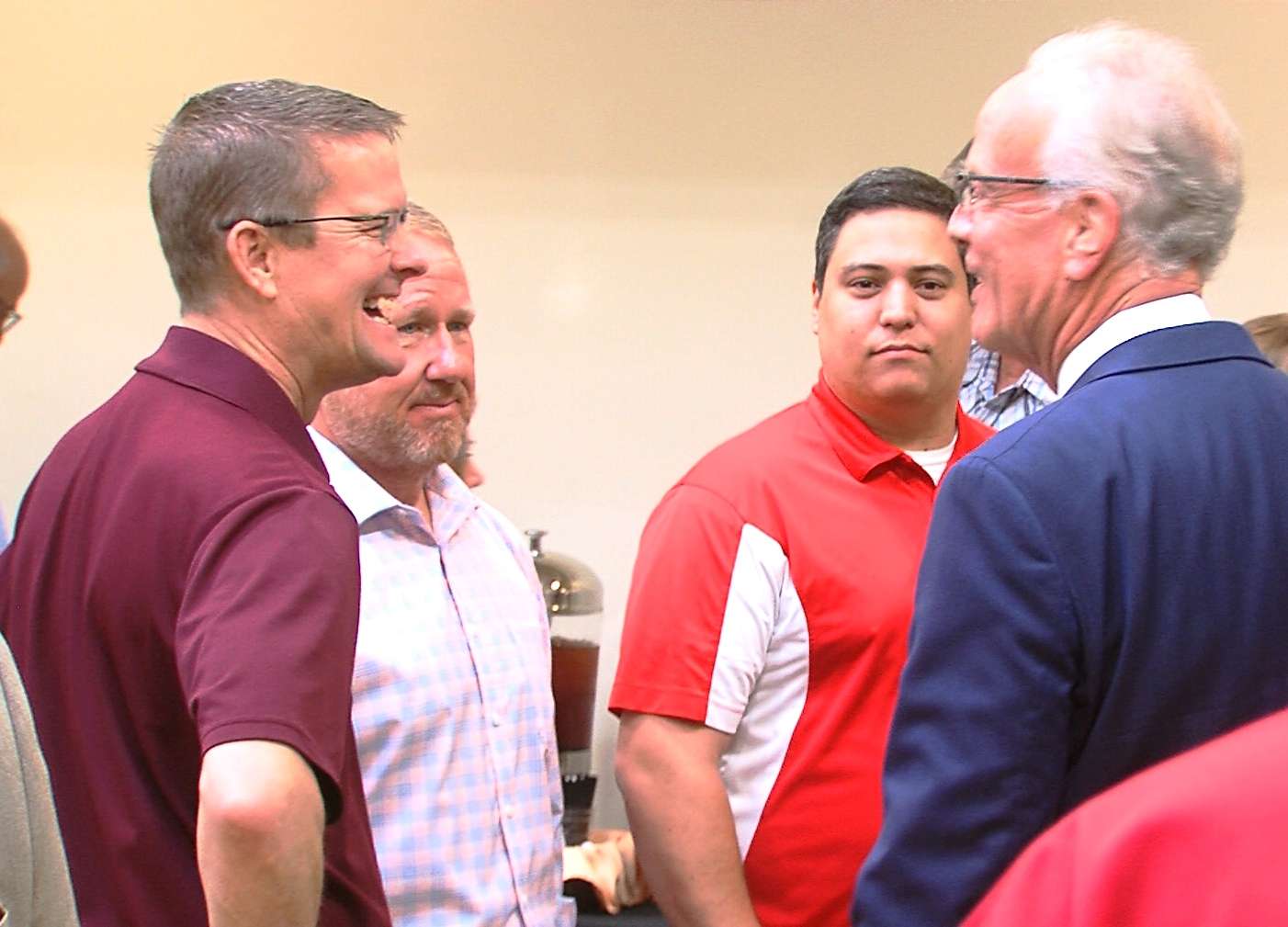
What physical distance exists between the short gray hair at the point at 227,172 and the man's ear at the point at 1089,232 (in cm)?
72

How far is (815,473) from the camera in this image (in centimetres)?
207

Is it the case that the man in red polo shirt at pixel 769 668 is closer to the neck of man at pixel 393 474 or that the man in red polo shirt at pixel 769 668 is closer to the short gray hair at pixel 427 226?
the neck of man at pixel 393 474

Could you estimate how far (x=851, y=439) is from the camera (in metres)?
2.11

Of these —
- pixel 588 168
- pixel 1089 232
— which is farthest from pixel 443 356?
pixel 588 168

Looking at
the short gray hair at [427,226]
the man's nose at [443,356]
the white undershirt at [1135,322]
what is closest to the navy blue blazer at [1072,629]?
the white undershirt at [1135,322]

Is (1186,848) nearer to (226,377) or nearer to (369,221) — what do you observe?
(226,377)

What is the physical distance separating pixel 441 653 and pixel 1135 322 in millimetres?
870

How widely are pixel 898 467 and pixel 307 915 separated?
41.7 inches

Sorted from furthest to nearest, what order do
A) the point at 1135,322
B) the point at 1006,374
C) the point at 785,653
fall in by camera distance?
1. the point at 1006,374
2. the point at 785,653
3. the point at 1135,322

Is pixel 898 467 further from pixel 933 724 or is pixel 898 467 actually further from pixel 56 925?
pixel 56 925

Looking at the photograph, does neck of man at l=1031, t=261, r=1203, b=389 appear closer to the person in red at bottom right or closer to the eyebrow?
the eyebrow

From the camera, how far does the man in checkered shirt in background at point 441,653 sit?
1786 millimetres

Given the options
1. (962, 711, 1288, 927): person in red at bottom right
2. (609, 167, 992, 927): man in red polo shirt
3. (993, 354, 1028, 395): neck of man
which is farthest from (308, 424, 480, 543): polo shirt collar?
(962, 711, 1288, 927): person in red at bottom right

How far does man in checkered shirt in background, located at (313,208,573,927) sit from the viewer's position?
5.86 feet
